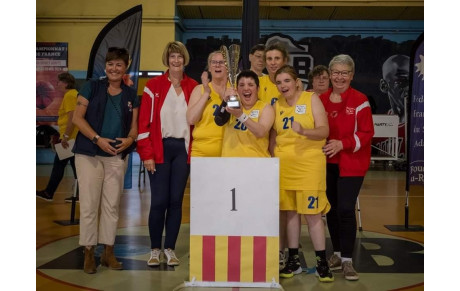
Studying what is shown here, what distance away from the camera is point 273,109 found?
314 cm

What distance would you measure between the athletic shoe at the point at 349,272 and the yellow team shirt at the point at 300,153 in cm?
60

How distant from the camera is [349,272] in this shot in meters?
3.27

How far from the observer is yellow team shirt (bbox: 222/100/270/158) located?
312 centimetres

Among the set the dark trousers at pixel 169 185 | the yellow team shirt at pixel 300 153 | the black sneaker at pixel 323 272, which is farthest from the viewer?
the dark trousers at pixel 169 185

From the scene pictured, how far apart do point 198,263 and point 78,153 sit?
115cm

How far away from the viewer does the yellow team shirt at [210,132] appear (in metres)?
3.24

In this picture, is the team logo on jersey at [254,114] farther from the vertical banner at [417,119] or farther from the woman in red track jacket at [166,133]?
the vertical banner at [417,119]

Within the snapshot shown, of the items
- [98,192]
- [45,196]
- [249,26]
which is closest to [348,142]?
[98,192]

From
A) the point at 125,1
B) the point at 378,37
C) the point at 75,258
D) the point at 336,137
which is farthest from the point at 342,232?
the point at 378,37

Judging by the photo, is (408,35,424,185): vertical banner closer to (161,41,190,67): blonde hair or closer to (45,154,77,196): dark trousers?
(161,41,190,67): blonde hair

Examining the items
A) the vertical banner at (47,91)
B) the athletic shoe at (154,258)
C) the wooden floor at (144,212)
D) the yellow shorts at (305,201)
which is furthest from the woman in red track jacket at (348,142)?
the vertical banner at (47,91)

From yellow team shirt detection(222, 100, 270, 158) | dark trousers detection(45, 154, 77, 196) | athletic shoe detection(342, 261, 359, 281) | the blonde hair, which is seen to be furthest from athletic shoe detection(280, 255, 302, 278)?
dark trousers detection(45, 154, 77, 196)

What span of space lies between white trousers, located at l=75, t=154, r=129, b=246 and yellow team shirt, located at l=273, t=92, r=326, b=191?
1.18 metres

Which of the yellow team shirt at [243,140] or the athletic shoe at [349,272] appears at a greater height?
the yellow team shirt at [243,140]
